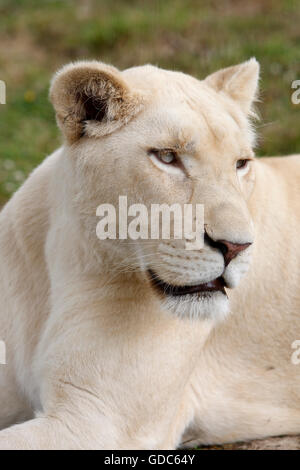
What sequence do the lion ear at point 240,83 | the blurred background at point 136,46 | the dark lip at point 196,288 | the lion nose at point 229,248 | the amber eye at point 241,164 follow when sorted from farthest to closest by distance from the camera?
the blurred background at point 136,46, the lion ear at point 240,83, the amber eye at point 241,164, the dark lip at point 196,288, the lion nose at point 229,248

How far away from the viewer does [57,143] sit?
7.48 meters

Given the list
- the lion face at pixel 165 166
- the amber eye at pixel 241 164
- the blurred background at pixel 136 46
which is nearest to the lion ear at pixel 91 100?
the lion face at pixel 165 166

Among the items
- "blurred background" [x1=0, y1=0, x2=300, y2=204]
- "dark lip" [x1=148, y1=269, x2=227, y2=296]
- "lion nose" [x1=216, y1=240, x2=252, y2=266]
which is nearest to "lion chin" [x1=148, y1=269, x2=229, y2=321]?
"dark lip" [x1=148, y1=269, x2=227, y2=296]

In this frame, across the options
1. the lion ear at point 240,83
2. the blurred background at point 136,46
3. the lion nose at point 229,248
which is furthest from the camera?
the blurred background at point 136,46

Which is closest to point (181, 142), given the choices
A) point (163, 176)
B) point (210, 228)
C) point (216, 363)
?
point (163, 176)

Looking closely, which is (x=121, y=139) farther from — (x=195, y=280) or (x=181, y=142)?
(x=195, y=280)

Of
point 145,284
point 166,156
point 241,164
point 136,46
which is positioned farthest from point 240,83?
point 136,46

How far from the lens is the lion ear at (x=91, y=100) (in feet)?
9.20

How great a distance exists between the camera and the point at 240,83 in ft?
10.7

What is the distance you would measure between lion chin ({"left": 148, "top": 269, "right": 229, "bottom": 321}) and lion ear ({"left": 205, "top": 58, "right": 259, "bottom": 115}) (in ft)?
2.75

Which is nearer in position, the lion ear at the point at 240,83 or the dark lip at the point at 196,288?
the dark lip at the point at 196,288

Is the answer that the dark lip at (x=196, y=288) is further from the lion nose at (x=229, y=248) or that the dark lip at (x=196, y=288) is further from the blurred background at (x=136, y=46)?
the blurred background at (x=136, y=46)

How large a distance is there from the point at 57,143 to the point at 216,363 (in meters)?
4.22

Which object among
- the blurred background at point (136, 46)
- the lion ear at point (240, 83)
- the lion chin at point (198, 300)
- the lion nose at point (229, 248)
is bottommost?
the lion chin at point (198, 300)
